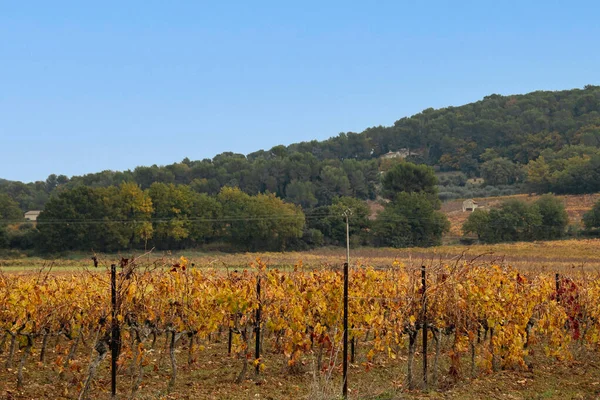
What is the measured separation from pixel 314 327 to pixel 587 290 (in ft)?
15.3

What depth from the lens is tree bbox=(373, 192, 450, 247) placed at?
→ 56.5 m

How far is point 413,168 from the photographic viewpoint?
216ft

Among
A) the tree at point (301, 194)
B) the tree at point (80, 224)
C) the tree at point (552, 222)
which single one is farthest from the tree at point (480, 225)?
the tree at point (80, 224)

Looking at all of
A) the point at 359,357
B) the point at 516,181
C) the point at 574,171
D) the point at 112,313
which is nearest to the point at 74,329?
the point at 112,313

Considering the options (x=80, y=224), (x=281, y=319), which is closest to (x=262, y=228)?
(x=80, y=224)

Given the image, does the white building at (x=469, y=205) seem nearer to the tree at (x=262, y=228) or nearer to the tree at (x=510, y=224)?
the tree at (x=510, y=224)

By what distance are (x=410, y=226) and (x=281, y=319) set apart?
5036 centimetres

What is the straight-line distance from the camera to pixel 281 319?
26.5 feet

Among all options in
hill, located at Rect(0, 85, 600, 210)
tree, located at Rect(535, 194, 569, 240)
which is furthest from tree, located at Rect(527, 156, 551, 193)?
tree, located at Rect(535, 194, 569, 240)

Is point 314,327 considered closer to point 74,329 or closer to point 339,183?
point 74,329

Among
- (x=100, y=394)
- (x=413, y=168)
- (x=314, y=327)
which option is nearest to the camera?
(x=100, y=394)

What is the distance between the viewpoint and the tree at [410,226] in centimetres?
5647

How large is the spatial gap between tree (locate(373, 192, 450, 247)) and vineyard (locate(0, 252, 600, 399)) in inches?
1842

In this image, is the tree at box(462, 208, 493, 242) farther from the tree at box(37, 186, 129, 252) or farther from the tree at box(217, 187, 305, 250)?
the tree at box(37, 186, 129, 252)
